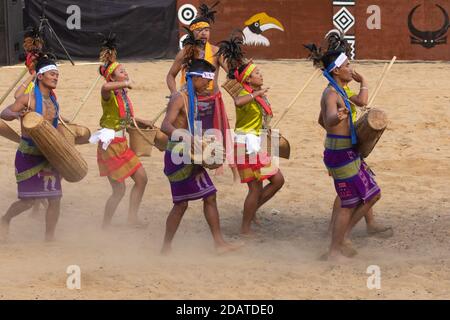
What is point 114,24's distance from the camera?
72.8 feet

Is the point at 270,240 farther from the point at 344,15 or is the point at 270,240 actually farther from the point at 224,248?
the point at 344,15

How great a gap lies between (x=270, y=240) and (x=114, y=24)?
42.8ft

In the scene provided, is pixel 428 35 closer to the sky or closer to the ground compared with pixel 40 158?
closer to the ground

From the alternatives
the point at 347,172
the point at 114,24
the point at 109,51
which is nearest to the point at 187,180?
the point at 347,172

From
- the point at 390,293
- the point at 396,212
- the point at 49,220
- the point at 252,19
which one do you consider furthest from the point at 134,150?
the point at 252,19

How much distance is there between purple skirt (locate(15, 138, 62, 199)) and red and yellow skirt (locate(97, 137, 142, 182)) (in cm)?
82

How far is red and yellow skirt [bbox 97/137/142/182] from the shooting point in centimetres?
1023

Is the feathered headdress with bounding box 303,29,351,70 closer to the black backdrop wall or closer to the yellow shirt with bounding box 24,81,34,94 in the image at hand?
the yellow shirt with bounding box 24,81,34,94

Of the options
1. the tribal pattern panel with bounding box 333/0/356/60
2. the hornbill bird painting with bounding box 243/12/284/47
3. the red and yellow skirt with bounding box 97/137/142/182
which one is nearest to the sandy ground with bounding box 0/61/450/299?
the red and yellow skirt with bounding box 97/137/142/182

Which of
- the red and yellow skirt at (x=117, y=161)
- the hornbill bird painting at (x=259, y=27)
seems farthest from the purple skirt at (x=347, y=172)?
the hornbill bird painting at (x=259, y=27)
